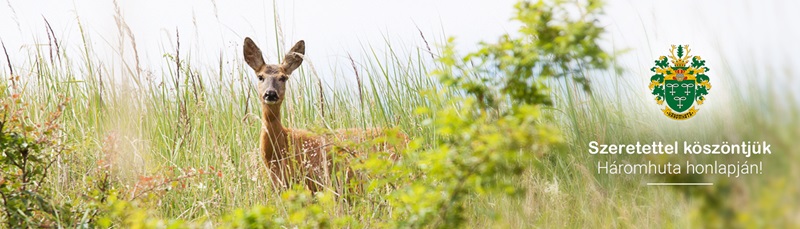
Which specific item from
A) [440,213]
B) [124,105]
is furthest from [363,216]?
[124,105]

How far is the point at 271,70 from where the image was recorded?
542 cm

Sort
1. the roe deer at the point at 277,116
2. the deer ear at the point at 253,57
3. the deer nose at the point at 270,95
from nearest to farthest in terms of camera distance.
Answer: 1. the roe deer at the point at 277,116
2. the deer nose at the point at 270,95
3. the deer ear at the point at 253,57

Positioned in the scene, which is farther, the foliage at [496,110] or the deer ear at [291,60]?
the deer ear at [291,60]

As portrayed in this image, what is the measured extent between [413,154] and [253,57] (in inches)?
117

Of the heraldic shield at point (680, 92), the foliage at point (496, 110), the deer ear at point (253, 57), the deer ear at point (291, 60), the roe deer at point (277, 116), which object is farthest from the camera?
the deer ear at point (253, 57)

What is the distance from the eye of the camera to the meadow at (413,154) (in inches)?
95.2

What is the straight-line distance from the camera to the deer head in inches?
206

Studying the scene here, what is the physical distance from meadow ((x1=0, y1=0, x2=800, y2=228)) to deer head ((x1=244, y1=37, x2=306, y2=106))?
23cm

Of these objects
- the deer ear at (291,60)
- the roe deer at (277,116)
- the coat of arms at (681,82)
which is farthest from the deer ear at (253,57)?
the coat of arms at (681,82)

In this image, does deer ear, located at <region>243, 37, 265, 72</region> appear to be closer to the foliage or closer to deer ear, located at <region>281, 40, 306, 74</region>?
deer ear, located at <region>281, 40, 306, 74</region>

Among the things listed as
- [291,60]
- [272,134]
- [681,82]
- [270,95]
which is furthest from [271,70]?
[681,82]

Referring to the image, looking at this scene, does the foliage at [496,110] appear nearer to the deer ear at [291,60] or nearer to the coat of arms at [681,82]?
the coat of arms at [681,82]

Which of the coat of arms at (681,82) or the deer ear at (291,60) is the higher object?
the deer ear at (291,60)

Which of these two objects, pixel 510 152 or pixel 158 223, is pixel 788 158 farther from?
pixel 158 223
